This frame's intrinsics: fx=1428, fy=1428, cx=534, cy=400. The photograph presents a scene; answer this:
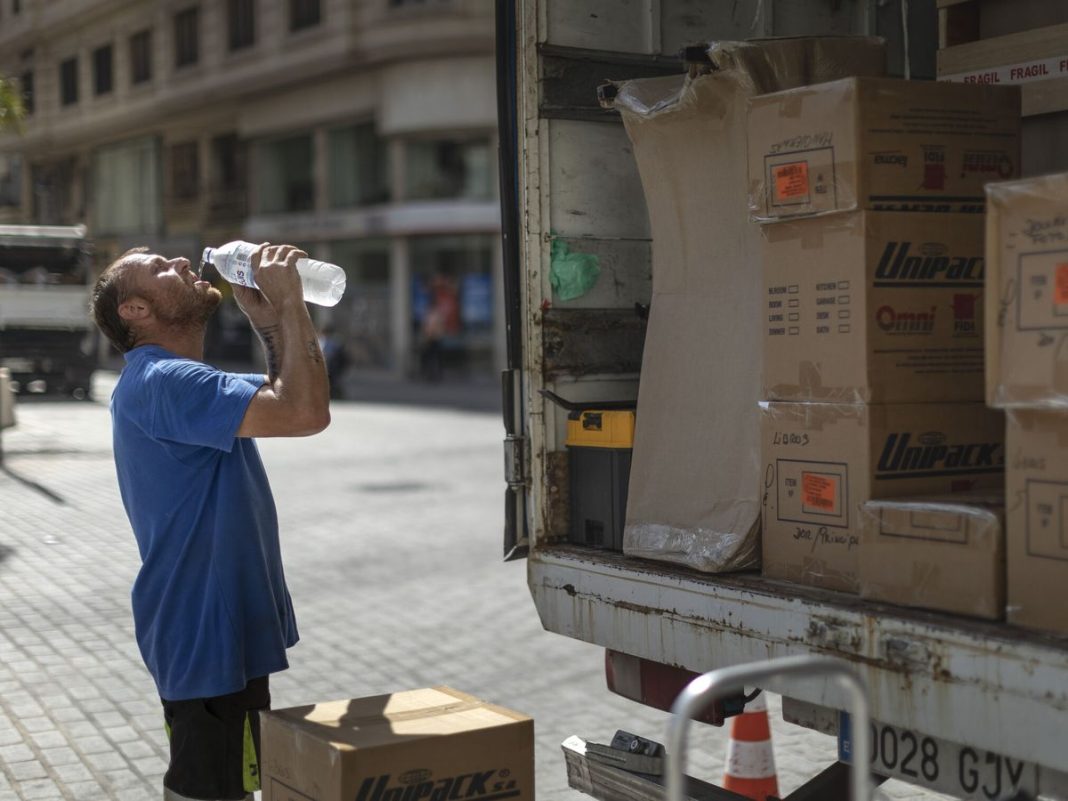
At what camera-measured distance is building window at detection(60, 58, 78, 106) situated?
148 feet

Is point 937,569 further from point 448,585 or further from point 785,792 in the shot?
point 448,585

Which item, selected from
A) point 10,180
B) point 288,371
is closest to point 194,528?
point 288,371

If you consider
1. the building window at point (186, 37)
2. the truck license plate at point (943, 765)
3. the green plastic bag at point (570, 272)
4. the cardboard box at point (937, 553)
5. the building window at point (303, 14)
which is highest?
the building window at point (186, 37)

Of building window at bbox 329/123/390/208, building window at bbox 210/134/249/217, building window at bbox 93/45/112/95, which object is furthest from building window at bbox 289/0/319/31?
building window at bbox 93/45/112/95

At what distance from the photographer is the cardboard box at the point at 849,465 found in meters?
3.16

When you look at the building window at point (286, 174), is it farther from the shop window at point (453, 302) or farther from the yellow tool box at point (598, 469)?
the yellow tool box at point (598, 469)

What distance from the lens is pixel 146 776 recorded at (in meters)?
5.39

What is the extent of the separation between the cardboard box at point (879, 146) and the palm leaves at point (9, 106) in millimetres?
9214

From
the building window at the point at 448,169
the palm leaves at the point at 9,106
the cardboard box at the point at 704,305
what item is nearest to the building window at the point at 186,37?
the building window at the point at 448,169

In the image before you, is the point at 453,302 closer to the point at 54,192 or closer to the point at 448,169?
the point at 448,169

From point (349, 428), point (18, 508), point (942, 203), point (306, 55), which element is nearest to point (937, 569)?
point (942, 203)

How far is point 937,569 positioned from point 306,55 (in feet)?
99.8

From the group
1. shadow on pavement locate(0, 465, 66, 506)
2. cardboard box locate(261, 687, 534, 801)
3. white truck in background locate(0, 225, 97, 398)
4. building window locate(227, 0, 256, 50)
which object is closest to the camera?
cardboard box locate(261, 687, 534, 801)

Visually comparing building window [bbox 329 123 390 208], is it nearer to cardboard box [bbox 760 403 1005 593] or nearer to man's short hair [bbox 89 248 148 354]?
man's short hair [bbox 89 248 148 354]
